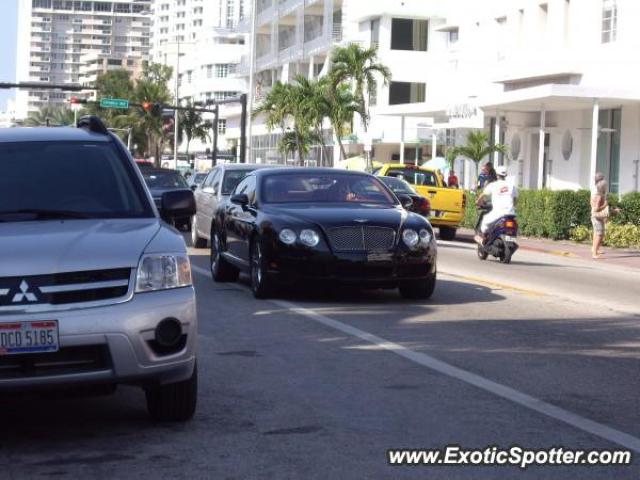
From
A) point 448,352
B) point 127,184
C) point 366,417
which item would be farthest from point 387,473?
point 448,352

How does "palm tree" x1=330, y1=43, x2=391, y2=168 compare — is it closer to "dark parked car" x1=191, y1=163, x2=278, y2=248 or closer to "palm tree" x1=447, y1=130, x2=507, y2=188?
"palm tree" x1=447, y1=130, x2=507, y2=188

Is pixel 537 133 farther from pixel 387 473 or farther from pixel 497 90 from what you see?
pixel 387 473

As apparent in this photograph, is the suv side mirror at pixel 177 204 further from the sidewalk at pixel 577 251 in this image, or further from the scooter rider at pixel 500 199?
the sidewalk at pixel 577 251

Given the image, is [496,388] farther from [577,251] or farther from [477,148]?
[477,148]

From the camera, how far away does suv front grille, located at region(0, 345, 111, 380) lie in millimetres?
6668

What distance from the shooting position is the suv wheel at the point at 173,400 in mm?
7410

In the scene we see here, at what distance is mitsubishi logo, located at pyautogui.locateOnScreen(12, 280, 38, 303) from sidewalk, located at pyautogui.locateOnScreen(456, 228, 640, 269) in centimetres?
1966

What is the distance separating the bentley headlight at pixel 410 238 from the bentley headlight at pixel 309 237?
0.97m

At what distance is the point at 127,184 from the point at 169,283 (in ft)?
4.42

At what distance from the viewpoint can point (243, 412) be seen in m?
7.99

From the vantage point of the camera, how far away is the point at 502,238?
898 inches

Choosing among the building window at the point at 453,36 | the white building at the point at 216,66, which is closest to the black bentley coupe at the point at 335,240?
the building window at the point at 453,36

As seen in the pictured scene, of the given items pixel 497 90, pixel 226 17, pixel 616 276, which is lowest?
pixel 616 276

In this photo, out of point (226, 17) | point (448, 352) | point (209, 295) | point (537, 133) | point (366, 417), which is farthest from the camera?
point (226, 17)
